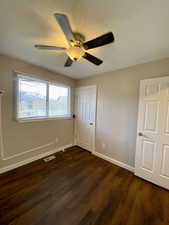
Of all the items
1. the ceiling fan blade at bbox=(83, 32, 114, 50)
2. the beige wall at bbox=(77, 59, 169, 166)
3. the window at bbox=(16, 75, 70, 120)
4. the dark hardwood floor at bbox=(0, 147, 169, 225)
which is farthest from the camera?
the window at bbox=(16, 75, 70, 120)

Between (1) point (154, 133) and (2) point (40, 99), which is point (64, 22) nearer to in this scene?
(2) point (40, 99)

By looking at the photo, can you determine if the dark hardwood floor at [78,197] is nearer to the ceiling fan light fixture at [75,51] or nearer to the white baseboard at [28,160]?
the white baseboard at [28,160]

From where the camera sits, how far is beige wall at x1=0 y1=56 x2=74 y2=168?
2.22 m

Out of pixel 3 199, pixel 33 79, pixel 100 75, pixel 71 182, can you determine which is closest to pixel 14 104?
pixel 33 79

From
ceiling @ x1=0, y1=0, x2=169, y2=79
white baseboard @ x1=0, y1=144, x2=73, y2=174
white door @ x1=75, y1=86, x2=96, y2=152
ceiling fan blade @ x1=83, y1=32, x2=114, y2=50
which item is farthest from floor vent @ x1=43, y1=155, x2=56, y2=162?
ceiling fan blade @ x1=83, y1=32, x2=114, y2=50

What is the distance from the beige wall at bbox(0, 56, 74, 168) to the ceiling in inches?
16.4

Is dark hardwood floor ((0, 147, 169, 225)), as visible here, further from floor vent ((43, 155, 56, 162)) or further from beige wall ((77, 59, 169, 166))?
beige wall ((77, 59, 169, 166))

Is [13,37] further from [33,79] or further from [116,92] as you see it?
[116,92]

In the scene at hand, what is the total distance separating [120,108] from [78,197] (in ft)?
6.57

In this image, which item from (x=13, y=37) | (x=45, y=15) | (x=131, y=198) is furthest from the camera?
(x=131, y=198)

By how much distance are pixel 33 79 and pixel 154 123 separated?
2863 millimetres

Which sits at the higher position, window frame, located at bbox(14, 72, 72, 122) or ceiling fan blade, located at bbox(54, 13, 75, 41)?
ceiling fan blade, located at bbox(54, 13, 75, 41)

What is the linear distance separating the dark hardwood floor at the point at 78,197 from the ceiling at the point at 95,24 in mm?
2436

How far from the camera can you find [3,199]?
162 cm
